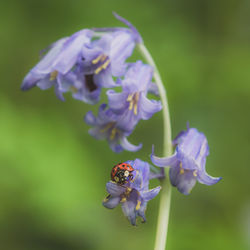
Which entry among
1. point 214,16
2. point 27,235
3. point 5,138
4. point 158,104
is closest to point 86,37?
point 158,104

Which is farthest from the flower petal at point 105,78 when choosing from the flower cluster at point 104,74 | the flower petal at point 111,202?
the flower petal at point 111,202

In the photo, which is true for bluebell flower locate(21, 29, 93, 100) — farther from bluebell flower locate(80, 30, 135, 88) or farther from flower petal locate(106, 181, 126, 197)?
flower petal locate(106, 181, 126, 197)

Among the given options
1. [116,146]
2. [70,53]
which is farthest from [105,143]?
[70,53]

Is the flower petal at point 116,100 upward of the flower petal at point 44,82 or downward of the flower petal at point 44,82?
downward

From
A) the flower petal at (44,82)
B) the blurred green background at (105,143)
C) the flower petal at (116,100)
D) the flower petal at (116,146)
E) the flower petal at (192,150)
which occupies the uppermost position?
the blurred green background at (105,143)

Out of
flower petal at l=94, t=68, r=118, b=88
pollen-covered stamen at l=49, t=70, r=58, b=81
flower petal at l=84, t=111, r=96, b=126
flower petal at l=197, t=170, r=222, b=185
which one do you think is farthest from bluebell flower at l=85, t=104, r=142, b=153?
flower petal at l=197, t=170, r=222, b=185

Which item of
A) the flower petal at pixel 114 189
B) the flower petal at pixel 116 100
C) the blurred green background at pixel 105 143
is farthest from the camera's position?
the blurred green background at pixel 105 143

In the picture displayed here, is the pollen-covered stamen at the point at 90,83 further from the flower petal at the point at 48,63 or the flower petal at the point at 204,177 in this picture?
the flower petal at the point at 204,177
